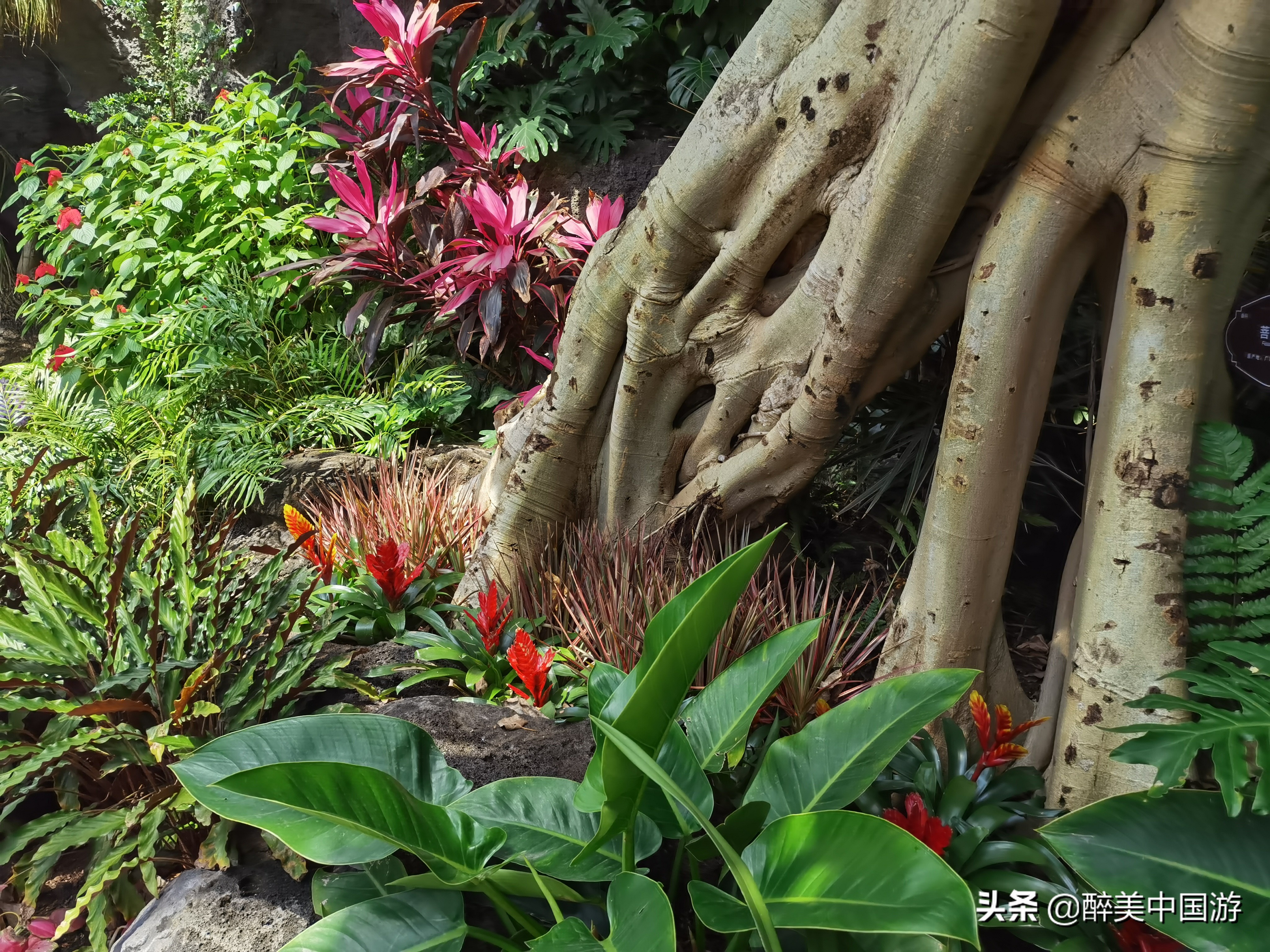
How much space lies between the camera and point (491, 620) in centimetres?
284

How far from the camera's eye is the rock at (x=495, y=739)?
2158mm

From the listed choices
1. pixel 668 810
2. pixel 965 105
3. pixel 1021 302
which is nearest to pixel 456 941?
pixel 668 810

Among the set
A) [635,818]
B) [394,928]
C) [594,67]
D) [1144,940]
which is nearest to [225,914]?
[394,928]

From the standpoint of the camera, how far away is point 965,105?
2.08m

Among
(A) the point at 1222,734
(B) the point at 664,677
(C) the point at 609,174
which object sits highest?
(C) the point at 609,174

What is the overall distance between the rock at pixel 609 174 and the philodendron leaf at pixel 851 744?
441 cm

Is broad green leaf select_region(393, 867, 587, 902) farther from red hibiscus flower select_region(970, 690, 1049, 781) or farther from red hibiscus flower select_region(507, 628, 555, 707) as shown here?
red hibiscus flower select_region(970, 690, 1049, 781)

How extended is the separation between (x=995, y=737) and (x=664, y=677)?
3.65 feet

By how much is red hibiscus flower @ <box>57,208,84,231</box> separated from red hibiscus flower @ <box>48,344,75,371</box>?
2.81 feet

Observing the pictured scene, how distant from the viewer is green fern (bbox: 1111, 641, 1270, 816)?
143 cm

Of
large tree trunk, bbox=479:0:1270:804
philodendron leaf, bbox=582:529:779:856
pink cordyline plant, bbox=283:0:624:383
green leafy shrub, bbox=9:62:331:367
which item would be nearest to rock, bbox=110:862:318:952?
philodendron leaf, bbox=582:529:779:856

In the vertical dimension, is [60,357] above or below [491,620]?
above

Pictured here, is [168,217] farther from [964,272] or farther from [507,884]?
[507,884]

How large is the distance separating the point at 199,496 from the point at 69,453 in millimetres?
1048
